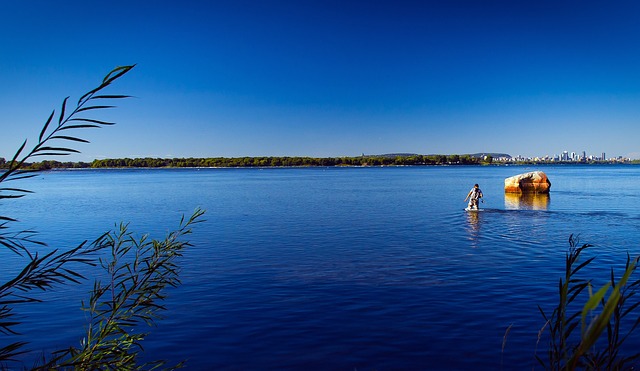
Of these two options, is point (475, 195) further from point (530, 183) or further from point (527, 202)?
point (530, 183)

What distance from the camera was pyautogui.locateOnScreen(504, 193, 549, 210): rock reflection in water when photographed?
45.9 meters

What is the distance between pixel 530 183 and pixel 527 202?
10013 millimetres

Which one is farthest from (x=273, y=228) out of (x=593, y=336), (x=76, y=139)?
(x=593, y=336)

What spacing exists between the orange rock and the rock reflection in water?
93cm

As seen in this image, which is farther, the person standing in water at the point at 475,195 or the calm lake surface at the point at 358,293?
the person standing in water at the point at 475,195

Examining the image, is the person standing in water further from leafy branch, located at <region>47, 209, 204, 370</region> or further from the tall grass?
leafy branch, located at <region>47, 209, 204, 370</region>

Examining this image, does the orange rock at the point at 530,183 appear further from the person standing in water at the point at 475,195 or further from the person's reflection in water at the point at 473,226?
the person's reflection in water at the point at 473,226

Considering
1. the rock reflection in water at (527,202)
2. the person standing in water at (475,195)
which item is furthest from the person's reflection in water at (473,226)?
the rock reflection in water at (527,202)

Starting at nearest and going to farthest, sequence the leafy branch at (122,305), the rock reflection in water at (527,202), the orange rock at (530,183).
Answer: the leafy branch at (122,305)
the rock reflection in water at (527,202)
the orange rock at (530,183)

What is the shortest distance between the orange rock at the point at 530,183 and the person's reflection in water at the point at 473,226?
22.0 metres

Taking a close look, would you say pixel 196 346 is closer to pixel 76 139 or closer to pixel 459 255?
pixel 76 139

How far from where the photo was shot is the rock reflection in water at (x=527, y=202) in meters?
45.9

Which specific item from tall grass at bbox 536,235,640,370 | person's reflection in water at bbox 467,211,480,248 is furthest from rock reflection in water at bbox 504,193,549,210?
tall grass at bbox 536,235,640,370

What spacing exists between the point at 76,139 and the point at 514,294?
16.2 m
